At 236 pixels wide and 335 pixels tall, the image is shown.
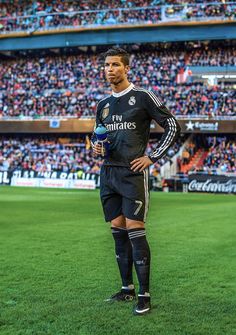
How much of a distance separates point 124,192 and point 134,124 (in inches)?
27.2

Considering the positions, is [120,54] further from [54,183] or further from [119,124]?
[54,183]

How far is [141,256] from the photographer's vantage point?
5473mm

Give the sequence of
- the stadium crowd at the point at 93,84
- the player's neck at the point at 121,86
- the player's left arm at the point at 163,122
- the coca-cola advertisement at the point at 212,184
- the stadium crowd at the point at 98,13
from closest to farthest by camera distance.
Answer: the player's left arm at the point at 163,122 < the player's neck at the point at 121,86 < the coca-cola advertisement at the point at 212,184 < the stadium crowd at the point at 93,84 < the stadium crowd at the point at 98,13

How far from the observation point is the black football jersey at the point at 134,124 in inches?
220

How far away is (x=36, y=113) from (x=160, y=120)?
40.6 meters

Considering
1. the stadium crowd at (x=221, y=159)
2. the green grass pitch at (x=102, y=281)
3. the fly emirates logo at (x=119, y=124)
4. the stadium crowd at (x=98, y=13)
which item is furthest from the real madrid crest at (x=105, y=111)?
the stadium crowd at (x=98, y=13)

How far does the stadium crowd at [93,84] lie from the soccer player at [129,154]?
116ft

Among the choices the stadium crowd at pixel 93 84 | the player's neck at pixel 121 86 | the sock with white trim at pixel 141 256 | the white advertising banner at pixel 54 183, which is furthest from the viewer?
the stadium crowd at pixel 93 84

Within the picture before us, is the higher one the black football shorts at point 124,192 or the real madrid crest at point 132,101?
the real madrid crest at point 132,101

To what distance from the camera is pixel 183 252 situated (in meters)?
9.27

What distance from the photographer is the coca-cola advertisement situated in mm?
32844

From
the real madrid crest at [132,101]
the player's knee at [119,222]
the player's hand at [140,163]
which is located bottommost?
the player's knee at [119,222]

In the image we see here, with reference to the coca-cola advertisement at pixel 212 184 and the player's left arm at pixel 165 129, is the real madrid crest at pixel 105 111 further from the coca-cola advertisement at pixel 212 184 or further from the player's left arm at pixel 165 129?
the coca-cola advertisement at pixel 212 184

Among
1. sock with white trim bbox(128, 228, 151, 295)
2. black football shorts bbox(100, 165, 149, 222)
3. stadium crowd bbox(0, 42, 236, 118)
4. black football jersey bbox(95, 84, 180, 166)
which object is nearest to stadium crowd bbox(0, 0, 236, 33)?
stadium crowd bbox(0, 42, 236, 118)
